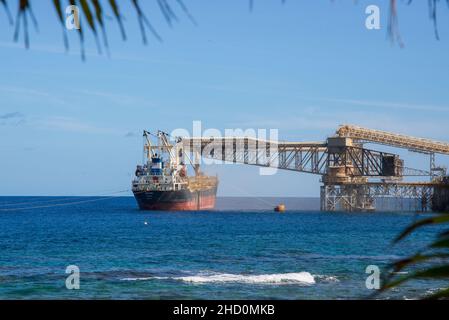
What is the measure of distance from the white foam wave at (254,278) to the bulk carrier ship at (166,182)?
68.4m

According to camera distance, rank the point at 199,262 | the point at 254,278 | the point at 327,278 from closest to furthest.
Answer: the point at 327,278 < the point at 254,278 < the point at 199,262

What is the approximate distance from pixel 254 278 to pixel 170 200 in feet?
238

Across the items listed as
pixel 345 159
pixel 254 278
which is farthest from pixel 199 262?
pixel 345 159

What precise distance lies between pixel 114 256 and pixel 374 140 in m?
51.6

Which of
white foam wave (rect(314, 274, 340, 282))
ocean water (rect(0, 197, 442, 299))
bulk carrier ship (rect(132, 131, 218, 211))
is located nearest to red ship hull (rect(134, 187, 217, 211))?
bulk carrier ship (rect(132, 131, 218, 211))

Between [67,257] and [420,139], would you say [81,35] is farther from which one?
[420,139]

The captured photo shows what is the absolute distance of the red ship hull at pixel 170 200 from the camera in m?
102

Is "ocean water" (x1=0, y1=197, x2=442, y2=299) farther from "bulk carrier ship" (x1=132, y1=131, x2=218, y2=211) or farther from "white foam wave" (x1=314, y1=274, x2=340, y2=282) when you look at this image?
"bulk carrier ship" (x1=132, y1=131, x2=218, y2=211)

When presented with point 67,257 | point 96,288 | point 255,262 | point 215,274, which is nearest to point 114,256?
point 67,257

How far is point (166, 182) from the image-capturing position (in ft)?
329

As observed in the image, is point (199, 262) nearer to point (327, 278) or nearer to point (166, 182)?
point (327, 278)

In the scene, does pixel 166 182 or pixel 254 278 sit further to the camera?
pixel 166 182

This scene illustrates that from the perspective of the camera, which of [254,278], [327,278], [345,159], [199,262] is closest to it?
[327,278]

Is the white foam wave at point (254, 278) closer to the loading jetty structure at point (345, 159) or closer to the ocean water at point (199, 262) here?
the ocean water at point (199, 262)
